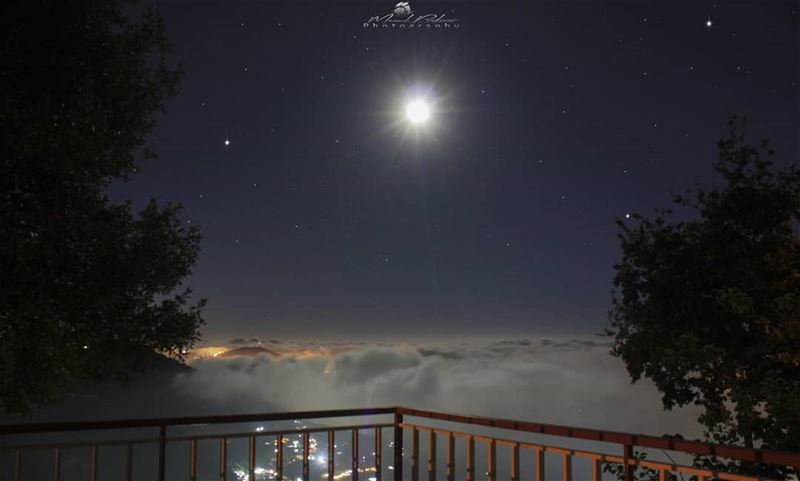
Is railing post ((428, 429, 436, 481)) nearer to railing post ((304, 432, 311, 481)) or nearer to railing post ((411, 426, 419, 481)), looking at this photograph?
railing post ((411, 426, 419, 481))

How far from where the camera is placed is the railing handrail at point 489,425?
274cm

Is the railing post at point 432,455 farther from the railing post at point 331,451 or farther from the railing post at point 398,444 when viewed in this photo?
the railing post at point 331,451

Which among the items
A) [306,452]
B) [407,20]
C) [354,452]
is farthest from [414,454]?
[407,20]

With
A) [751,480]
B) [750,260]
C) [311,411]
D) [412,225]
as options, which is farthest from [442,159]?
[751,480]

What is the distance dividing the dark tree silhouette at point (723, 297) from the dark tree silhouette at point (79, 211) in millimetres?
6548

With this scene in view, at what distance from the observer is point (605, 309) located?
10617 mm

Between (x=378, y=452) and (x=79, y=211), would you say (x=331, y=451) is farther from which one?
(x=79, y=211)

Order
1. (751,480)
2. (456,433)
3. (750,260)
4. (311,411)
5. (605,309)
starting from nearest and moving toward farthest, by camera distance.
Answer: (751,480), (456,433), (311,411), (750,260), (605,309)

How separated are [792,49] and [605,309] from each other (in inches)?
198

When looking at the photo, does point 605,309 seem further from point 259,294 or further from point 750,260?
point 259,294

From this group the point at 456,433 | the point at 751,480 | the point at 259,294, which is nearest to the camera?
the point at 751,480

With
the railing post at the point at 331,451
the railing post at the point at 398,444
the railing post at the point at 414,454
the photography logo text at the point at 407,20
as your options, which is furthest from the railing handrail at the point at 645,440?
the photography logo text at the point at 407,20

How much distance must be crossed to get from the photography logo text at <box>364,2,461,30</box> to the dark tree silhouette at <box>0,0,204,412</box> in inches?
109

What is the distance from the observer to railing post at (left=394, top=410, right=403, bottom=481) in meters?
5.52
